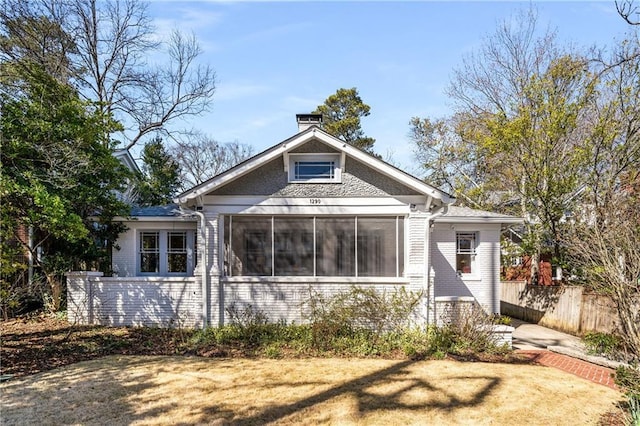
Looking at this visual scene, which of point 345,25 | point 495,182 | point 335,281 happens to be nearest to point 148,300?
point 335,281

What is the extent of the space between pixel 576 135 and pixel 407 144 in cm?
1425

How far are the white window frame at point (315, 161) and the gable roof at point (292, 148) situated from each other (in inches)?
16.7

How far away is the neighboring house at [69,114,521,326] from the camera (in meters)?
11.1

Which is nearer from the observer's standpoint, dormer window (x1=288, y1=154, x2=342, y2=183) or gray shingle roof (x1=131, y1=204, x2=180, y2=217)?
dormer window (x1=288, y1=154, x2=342, y2=183)

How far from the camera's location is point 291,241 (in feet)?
37.7

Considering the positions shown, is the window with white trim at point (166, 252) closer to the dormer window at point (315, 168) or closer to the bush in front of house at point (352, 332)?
the bush in front of house at point (352, 332)

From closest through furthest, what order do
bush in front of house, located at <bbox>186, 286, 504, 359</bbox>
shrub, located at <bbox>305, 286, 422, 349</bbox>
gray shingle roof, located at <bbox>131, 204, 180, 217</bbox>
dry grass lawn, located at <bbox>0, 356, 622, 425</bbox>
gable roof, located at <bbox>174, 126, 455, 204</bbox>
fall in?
1. dry grass lawn, located at <bbox>0, 356, 622, 425</bbox>
2. bush in front of house, located at <bbox>186, 286, 504, 359</bbox>
3. shrub, located at <bbox>305, 286, 422, 349</bbox>
4. gable roof, located at <bbox>174, 126, 455, 204</bbox>
5. gray shingle roof, located at <bbox>131, 204, 180, 217</bbox>

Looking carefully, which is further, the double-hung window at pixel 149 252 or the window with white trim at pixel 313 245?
the double-hung window at pixel 149 252

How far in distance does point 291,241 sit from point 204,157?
27.5 m

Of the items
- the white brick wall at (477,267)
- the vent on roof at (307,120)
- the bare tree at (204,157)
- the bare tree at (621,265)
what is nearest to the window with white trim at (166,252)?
the vent on roof at (307,120)

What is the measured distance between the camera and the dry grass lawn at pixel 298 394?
6.12 m

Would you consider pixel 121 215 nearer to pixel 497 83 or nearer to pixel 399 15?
pixel 399 15

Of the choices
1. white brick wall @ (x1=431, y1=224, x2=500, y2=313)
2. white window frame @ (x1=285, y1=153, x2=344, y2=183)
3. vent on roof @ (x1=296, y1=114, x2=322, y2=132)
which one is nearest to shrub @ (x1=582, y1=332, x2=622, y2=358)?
white brick wall @ (x1=431, y1=224, x2=500, y2=313)

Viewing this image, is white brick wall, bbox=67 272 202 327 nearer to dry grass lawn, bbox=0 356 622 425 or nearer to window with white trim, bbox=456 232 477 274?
dry grass lawn, bbox=0 356 622 425
